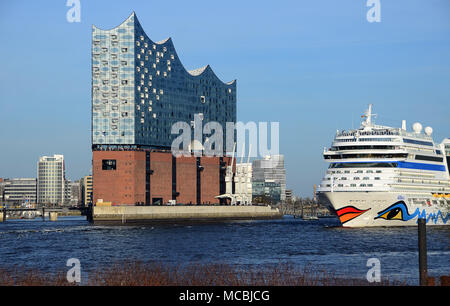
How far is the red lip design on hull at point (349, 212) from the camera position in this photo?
4291 inches

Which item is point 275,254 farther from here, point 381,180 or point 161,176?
point 161,176

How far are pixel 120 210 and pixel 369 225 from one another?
85.1 metres

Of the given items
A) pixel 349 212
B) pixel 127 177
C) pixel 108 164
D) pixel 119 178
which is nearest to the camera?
pixel 349 212

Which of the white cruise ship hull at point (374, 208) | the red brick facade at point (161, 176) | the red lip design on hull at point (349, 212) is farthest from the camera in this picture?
the red brick facade at point (161, 176)

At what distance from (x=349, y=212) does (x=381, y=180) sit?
7.32 m

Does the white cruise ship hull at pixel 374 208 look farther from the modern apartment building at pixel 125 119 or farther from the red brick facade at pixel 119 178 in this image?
the modern apartment building at pixel 125 119

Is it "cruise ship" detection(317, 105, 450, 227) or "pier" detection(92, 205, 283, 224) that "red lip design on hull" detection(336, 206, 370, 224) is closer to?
"cruise ship" detection(317, 105, 450, 227)

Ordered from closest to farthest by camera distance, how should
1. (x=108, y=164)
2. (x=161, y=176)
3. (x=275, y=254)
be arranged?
(x=275, y=254) < (x=108, y=164) < (x=161, y=176)

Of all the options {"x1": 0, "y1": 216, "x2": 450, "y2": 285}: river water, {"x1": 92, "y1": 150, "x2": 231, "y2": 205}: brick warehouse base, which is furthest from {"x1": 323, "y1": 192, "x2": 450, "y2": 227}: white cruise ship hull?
{"x1": 92, "y1": 150, "x2": 231, "y2": 205}: brick warehouse base

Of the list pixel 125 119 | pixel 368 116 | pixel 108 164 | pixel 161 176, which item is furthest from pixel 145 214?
pixel 368 116

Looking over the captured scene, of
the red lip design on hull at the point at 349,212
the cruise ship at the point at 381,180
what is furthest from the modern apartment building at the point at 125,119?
the red lip design on hull at the point at 349,212

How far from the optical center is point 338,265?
57.2 m

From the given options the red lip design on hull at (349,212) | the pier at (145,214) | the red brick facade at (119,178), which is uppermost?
the red brick facade at (119,178)

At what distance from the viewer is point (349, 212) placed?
110 m
